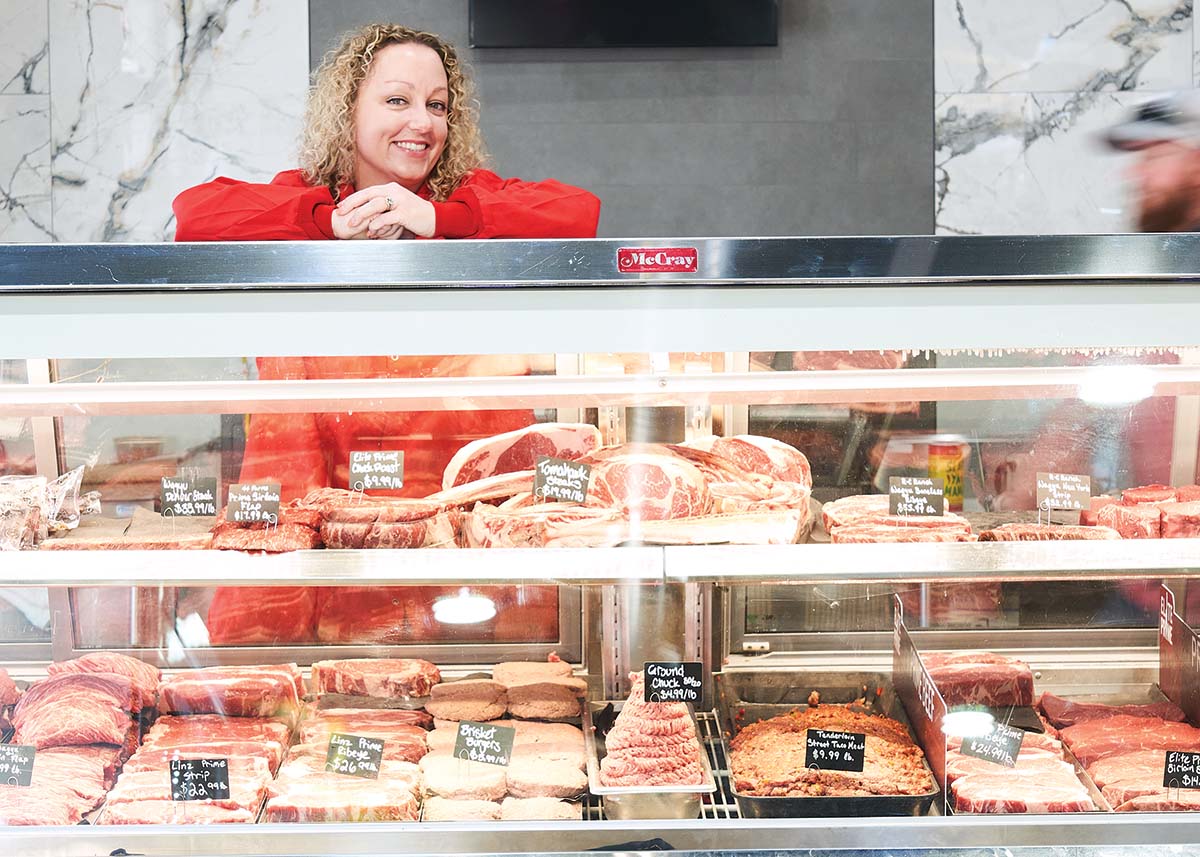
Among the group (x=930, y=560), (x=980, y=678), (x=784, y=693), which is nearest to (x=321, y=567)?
(x=784, y=693)

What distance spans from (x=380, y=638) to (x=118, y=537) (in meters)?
0.53

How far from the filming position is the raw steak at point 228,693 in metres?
2.07

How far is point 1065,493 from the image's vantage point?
1965 mm

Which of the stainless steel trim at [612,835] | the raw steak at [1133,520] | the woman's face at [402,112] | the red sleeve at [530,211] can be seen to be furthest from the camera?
the woman's face at [402,112]

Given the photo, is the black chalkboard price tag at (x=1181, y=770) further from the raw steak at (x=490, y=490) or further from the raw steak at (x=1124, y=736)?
the raw steak at (x=490, y=490)

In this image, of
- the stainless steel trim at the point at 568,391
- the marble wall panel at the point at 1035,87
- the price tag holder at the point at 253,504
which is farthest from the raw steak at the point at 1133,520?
the marble wall panel at the point at 1035,87

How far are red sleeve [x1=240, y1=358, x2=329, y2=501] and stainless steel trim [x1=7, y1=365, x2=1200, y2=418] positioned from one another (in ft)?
0.11

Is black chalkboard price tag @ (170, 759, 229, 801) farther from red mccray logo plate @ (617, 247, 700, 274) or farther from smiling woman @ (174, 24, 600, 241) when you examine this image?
red mccray logo plate @ (617, 247, 700, 274)

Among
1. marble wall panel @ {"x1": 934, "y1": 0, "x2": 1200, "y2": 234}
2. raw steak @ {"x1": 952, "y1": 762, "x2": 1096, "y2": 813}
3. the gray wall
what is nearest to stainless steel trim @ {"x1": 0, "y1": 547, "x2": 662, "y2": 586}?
raw steak @ {"x1": 952, "y1": 762, "x2": 1096, "y2": 813}

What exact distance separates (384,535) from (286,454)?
0.80 feet

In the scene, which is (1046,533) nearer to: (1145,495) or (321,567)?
(1145,495)

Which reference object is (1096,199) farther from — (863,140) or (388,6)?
(388,6)

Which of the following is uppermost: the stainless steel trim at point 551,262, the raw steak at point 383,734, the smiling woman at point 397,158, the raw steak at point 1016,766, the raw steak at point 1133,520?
the smiling woman at point 397,158

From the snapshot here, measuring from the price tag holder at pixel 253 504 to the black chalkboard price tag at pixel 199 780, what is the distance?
45 centimetres
